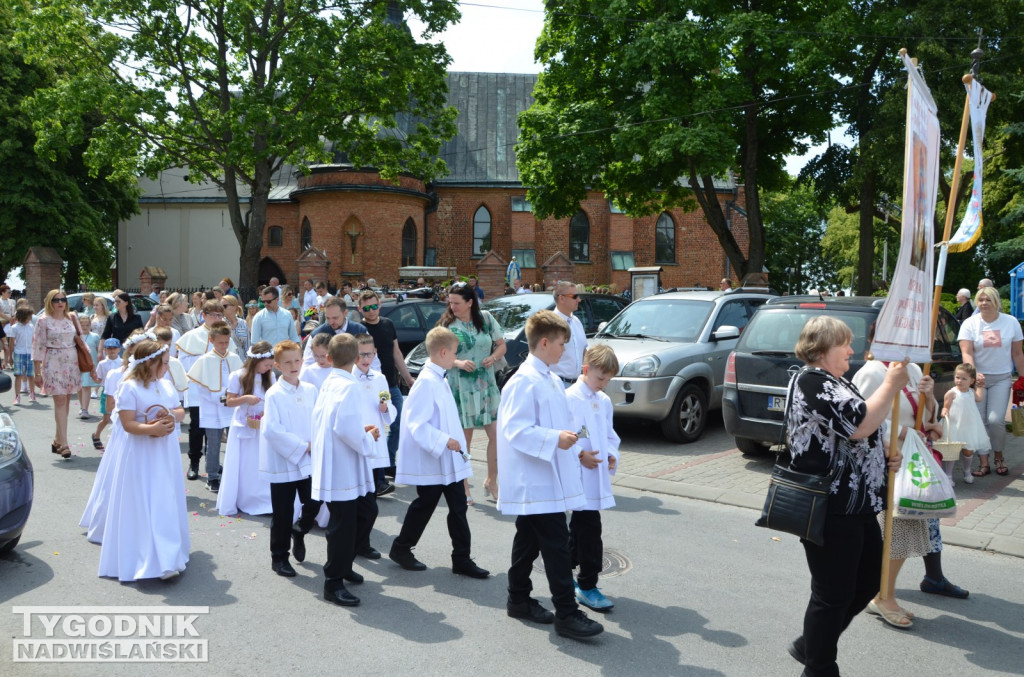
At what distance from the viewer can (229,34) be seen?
27.0 metres

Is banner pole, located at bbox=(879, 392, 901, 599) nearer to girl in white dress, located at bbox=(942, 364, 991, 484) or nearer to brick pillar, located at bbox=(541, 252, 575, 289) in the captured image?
girl in white dress, located at bbox=(942, 364, 991, 484)

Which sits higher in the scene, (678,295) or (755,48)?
(755,48)

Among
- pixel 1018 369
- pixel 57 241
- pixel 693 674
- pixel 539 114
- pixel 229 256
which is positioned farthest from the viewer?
pixel 229 256

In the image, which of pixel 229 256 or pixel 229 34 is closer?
pixel 229 34

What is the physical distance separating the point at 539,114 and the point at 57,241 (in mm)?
23255

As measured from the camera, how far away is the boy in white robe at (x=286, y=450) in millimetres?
5781

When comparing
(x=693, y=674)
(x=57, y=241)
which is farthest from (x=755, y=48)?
(x=57, y=241)

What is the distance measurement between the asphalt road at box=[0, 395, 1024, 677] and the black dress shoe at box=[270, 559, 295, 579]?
54 mm

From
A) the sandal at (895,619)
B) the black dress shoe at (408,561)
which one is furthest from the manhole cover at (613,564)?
the sandal at (895,619)

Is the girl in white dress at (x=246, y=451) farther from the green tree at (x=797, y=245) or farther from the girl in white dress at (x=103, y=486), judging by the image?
the green tree at (x=797, y=245)

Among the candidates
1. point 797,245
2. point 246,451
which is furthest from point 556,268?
point 797,245

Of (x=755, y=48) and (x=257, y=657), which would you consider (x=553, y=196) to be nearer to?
(x=755, y=48)

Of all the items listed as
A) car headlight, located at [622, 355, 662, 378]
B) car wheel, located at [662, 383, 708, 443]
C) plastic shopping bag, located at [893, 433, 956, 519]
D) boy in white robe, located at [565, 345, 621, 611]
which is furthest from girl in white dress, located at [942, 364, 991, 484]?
boy in white robe, located at [565, 345, 621, 611]

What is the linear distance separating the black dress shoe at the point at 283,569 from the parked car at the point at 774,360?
5.18 meters
